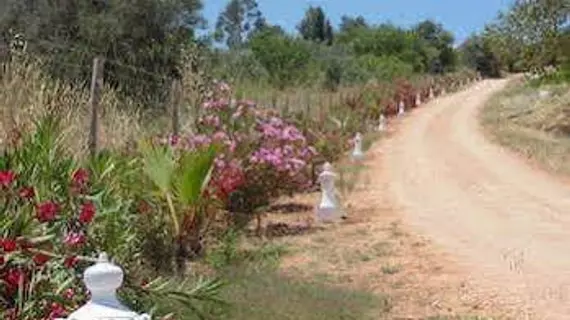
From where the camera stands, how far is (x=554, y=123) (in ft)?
109

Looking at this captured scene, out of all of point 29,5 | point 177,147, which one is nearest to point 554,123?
point 29,5

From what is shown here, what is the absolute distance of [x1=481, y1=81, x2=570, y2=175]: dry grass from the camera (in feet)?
78.4

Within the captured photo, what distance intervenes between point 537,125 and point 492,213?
2022cm

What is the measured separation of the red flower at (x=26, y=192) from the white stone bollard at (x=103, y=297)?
1.67 meters

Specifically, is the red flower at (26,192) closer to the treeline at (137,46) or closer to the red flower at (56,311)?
the red flower at (56,311)

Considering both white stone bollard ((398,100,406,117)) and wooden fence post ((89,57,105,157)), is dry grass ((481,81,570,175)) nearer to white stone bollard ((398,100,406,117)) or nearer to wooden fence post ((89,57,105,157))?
white stone bollard ((398,100,406,117))

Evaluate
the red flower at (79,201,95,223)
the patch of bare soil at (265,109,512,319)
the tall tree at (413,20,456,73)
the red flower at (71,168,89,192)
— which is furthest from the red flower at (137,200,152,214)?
the tall tree at (413,20,456,73)

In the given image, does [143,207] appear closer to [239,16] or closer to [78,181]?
[78,181]

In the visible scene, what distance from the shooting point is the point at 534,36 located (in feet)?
108

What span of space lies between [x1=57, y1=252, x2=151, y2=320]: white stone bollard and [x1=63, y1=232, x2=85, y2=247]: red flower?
1434mm

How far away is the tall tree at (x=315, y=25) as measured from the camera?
362ft

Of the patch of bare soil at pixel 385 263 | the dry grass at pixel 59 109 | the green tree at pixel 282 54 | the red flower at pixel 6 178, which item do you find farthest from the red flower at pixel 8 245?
the green tree at pixel 282 54

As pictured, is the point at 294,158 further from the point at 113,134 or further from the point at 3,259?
the point at 3,259

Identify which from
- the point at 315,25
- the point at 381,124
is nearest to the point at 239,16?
the point at 315,25
